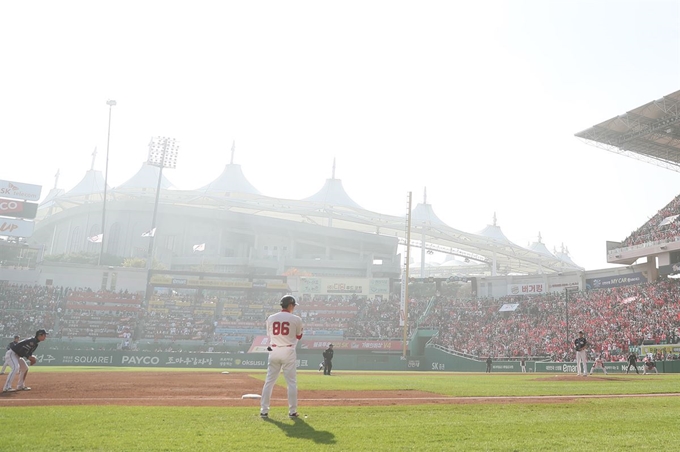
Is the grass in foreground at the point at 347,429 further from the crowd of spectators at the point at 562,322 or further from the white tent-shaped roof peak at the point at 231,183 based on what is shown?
the white tent-shaped roof peak at the point at 231,183

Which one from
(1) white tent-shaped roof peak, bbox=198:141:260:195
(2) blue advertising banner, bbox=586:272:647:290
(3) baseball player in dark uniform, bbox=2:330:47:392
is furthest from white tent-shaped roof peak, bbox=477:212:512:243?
(3) baseball player in dark uniform, bbox=2:330:47:392

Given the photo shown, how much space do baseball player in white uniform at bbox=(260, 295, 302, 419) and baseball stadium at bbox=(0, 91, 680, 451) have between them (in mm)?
121

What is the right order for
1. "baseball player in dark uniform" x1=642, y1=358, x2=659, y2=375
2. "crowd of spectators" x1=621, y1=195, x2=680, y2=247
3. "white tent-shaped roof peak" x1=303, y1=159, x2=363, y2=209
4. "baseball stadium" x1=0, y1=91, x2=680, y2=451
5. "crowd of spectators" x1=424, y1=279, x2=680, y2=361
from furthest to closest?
"white tent-shaped roof peak" x1=303, y1=159, x2=363, y2=209 → "crowd of spectators" x1=621, y1=195, x2=680, y2=247 → "crowd of spectators" x1=424, y1=279, x2=680, y2=361 → "baseball player in dark uniform" x1=642, y1=358, x2=659, y2=375 → "baseball stadium" x1=0, y1=91, x2=680, y2=451

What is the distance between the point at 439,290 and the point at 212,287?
2481cm

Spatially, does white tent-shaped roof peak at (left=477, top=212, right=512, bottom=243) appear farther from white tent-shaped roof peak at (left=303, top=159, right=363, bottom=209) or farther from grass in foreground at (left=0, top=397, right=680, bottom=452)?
grass in foreground at (left=0, top=397, right=680, bottom=452)

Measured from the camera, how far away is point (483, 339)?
4619cm

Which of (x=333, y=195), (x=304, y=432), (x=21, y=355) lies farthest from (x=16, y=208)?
(x=304, y=432)

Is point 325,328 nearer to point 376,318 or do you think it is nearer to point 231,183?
point 376,318

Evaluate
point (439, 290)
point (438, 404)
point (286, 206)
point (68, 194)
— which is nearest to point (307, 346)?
point (439, 290)

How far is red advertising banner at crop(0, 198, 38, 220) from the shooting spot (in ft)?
196

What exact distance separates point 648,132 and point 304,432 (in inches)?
1729

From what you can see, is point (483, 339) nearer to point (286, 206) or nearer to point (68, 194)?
point (286, 206)

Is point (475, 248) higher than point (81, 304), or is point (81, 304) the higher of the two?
point (475, 248)

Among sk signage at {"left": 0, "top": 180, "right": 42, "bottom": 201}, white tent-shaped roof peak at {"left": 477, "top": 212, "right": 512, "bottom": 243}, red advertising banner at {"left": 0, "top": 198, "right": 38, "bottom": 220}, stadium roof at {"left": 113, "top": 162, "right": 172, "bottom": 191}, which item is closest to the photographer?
red advertising banner at {"left": 0, "top": 198, "right": 38, "bottom": 220}
